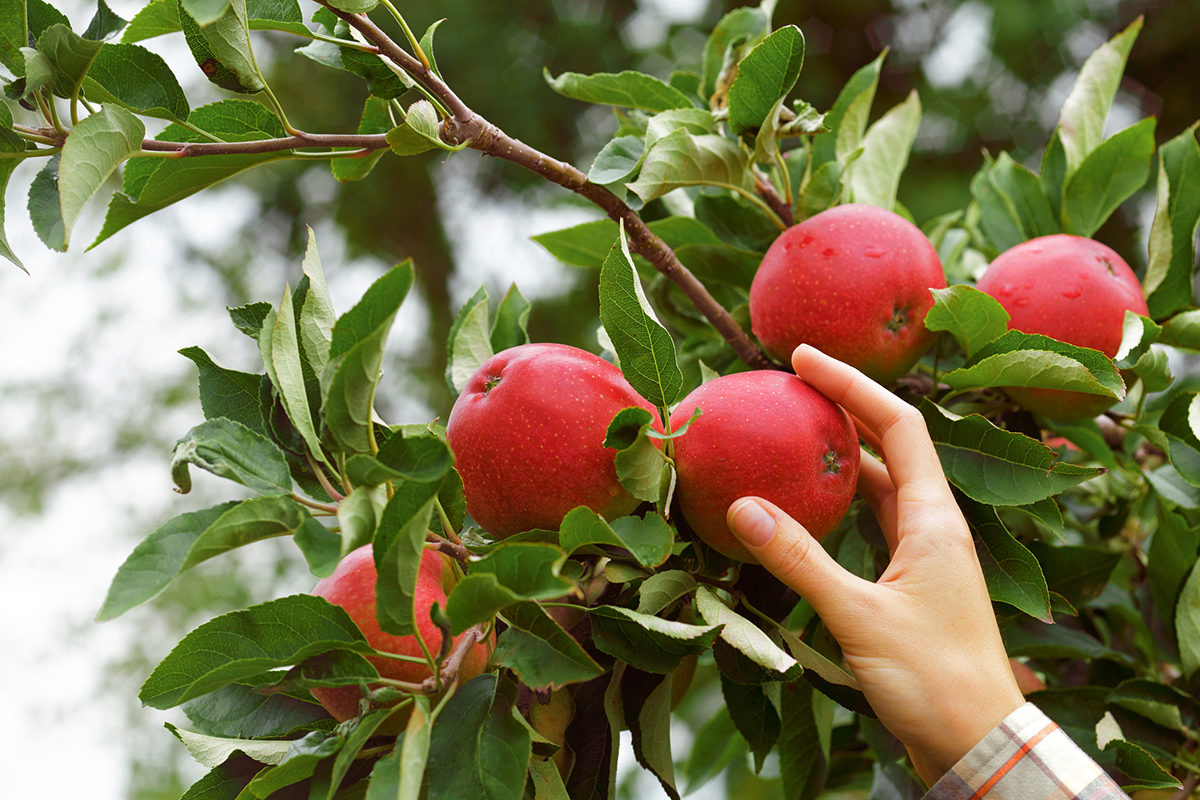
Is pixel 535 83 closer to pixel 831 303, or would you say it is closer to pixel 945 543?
pixel 831 303

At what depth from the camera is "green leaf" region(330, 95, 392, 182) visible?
557 millimetres

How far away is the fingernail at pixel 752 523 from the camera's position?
0.50 m

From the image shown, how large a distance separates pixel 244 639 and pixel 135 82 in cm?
36

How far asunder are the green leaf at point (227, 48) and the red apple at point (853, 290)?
0.42 meters

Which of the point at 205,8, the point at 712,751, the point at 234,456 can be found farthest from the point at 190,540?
the point at 712,751

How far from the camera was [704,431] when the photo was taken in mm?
543

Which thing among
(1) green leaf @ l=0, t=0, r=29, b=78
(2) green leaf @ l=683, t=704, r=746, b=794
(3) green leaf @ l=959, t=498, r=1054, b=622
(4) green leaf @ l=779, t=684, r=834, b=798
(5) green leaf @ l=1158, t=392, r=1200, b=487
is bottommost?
(2) green leaf @ l=683, t=704, r=746, b=794

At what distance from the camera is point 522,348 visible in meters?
0.60

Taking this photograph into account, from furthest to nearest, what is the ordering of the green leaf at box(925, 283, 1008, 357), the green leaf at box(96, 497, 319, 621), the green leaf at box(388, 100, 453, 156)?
the green leaf at box(925, 283, 1008, 357) → the green leaf at box(388, 100, 453, 156) → the green leaf at box(96, 497, 319, 621)

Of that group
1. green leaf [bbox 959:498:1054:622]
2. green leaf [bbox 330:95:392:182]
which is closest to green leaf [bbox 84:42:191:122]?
green leaf [bbox 330:95:392:182]

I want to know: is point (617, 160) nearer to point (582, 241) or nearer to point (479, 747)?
point (582, 241)

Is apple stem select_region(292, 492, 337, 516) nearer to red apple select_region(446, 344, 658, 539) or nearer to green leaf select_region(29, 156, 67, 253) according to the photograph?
red apple select_region(446, 344, 658, 539)

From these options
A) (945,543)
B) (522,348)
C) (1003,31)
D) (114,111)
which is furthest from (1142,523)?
(1003,31)

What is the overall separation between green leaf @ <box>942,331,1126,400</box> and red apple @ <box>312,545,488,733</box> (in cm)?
43
